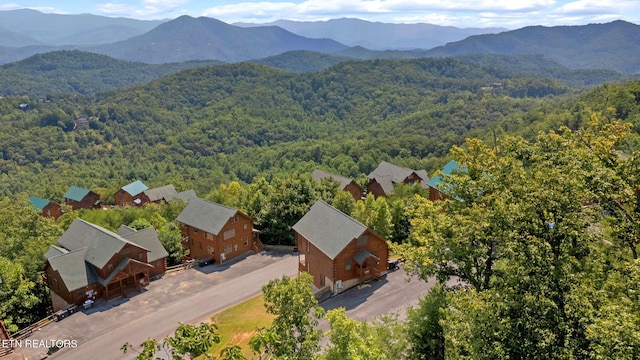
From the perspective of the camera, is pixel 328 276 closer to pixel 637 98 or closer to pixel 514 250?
pixel 514 250

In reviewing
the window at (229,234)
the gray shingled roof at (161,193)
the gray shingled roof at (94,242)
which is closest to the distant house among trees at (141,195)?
the gray shingled roof at (161,193)

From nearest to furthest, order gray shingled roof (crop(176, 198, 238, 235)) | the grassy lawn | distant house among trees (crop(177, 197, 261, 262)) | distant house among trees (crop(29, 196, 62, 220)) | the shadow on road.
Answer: the grassy lawn < the shadow on road < distant house among trees (crop(177, 197, 261, 262)) < gray shingled roof (crop(176, 198, 238, 235)) < distant house among trees (crop(29, 196, 62, 220))

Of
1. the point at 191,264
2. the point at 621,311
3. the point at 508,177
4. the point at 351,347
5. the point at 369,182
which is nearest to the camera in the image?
the point at 621,311

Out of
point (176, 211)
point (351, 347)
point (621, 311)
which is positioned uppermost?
point (621, 311)

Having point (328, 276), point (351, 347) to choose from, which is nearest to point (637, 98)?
point (328, 276)

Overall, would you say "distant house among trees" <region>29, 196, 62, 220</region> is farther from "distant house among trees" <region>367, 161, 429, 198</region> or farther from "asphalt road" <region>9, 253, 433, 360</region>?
"distant house among trees" <region>367, 161, 429, 198</region>

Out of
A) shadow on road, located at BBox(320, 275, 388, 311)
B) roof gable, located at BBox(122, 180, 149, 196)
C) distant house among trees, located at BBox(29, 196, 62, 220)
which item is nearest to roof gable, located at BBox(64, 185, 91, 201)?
distant house among trees, located at BBox(29, 196, 62, 220)

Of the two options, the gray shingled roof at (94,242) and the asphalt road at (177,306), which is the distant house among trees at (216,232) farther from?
the gray shingled roof at (94,242)
